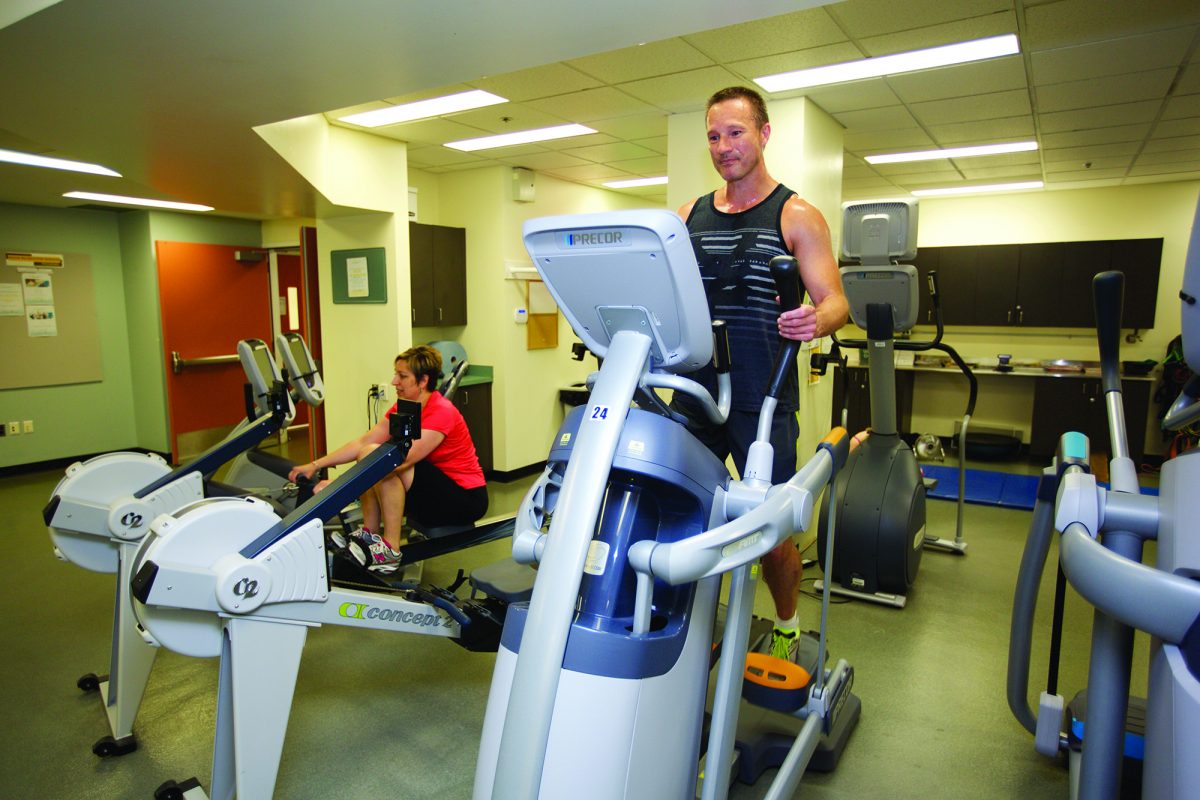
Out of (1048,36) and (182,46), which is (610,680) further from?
(1048,36)

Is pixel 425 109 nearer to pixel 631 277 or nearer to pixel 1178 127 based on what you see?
pixel 631 277

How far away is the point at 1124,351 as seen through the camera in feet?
23.1

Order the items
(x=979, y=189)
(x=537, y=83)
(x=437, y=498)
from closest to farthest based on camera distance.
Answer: (x=437, y=498) < (x=537, y=83) < (x=979, y=189)

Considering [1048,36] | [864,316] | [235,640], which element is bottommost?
[235,640]

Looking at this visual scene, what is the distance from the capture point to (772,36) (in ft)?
10.5

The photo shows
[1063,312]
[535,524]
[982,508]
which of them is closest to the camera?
[535,524]

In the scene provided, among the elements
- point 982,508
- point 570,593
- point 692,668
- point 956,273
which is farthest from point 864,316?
point 956,273

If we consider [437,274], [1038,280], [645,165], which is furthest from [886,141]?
[437,274]

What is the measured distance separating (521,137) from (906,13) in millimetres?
2751

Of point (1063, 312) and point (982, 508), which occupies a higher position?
point (1063, 312)

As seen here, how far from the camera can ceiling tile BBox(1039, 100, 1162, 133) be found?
427cm

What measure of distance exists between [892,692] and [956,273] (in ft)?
19.4

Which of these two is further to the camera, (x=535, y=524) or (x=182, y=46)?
(x=182, y=46)

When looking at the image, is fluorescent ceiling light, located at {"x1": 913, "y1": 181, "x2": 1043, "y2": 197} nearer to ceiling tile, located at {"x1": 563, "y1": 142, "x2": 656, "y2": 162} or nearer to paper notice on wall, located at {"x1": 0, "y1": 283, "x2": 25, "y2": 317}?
ceiling tile, located at {"x1": 563, "y1": 142, "x2": 656, "y2": 162}
